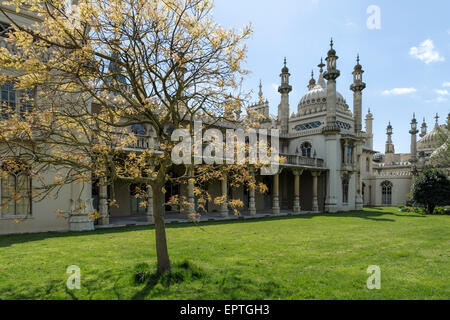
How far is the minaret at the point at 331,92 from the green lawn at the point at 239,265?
1713 cm

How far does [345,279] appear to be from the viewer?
622 cm

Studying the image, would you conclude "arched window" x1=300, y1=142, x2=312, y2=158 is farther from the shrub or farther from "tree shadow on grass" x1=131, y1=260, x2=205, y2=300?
"tree shadow on grass" x1=131, y1=260, x2=205, y2=300

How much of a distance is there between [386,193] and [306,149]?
19465 millimetres

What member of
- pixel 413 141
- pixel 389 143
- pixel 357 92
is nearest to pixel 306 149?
pixel 357 92

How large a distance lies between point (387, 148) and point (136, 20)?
A: 65.3m

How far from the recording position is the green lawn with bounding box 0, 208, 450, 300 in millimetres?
5504

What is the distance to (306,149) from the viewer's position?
30.0 metres

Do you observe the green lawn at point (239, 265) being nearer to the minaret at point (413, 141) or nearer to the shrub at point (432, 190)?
the shrub at point (432, 190)

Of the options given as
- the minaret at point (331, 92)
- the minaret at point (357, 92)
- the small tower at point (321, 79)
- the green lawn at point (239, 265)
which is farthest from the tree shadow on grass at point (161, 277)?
the small tower at point (321, 79)

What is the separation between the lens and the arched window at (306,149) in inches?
1174

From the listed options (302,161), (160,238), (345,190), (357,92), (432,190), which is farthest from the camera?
(357,92)

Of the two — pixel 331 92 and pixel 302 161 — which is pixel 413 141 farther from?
pixel 302 161

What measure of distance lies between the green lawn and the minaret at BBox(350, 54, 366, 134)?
22.3 metres
